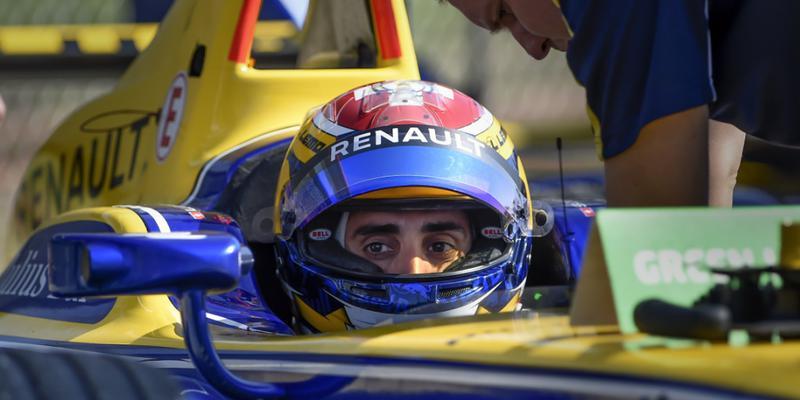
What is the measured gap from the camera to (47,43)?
1125 cm

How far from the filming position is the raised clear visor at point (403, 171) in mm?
2900

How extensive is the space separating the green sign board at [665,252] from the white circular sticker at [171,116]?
230cm

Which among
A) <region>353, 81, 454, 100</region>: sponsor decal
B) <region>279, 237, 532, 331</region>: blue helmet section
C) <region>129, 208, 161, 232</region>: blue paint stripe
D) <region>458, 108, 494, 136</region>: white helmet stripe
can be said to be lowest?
<region>279, 237, 532, 331</region>: blue helmet section

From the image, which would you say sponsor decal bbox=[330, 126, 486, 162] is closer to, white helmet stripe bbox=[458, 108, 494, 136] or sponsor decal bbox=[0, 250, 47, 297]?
white helmet stripe bbox=[458, 108, 494, 136]

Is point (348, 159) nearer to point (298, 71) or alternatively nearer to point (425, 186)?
point (425, 186)

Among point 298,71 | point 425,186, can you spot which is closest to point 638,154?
point 425,186

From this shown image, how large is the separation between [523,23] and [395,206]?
0.65 meters

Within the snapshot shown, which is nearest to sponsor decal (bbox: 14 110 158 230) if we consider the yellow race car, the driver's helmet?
the yellow race car

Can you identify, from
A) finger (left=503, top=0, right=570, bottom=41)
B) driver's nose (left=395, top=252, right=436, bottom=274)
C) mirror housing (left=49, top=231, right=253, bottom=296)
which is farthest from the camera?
driver's nose (left=395, top=252, right=436, bottom=274)

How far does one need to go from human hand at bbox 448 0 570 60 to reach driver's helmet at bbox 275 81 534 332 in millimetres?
353

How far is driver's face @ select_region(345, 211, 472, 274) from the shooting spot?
2.95 metres

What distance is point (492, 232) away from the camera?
3020mm

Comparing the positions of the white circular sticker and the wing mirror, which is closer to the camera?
the wing mirror

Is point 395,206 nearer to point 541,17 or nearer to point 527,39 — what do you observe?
point 527,39
